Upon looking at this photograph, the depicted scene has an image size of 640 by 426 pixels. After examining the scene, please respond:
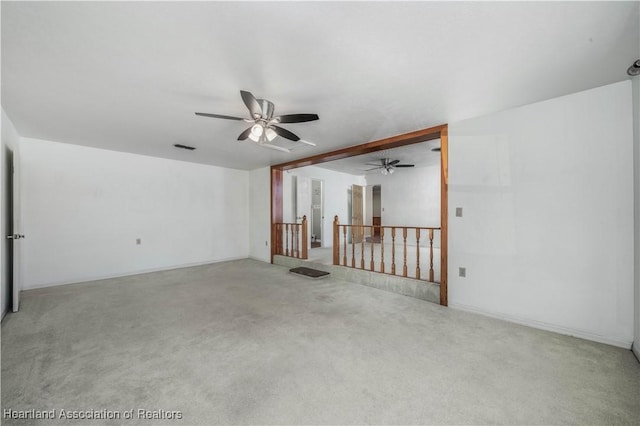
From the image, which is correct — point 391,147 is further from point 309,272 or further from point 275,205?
point 275,205

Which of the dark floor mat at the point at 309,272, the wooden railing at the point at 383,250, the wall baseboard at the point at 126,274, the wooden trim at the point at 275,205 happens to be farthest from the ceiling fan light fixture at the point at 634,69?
the wall baseboard at the point at 126,274

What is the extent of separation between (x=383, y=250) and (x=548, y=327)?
2.74 metres

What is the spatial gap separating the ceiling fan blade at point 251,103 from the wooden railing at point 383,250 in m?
2.44

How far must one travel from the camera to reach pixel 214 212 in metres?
6.26

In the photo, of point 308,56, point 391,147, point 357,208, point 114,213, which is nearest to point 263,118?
point 308,56

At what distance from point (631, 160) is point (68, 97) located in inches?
217

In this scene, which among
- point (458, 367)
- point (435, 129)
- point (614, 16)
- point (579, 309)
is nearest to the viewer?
point (614, 16)

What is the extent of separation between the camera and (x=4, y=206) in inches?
120

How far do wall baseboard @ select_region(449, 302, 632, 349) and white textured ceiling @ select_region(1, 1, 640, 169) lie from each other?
2.38 metres

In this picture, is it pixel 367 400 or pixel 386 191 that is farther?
pixel 386 191

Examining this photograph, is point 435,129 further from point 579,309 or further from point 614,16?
point 579,309

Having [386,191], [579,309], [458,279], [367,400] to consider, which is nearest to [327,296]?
[458,279]

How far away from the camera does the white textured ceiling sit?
1.51 m

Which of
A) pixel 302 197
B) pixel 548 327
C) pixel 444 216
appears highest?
pixel 302 197
